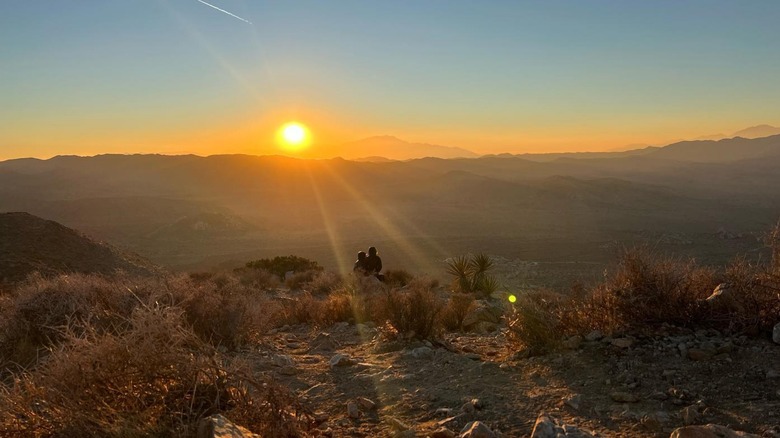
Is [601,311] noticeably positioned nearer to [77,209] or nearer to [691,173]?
[77,209]

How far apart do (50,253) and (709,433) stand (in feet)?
75.0

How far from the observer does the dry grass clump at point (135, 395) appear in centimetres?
329

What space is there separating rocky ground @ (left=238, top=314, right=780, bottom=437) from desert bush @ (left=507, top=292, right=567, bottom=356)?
170 millimetres

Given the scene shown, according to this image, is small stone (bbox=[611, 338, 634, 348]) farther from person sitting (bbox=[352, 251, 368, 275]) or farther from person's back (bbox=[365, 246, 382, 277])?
person's back (bbox=[365, 246, 382, 277])

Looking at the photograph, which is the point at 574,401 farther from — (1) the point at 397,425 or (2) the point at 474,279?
(2) the point at 474,279

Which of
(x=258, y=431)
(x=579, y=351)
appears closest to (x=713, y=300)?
(x=579, y=351)

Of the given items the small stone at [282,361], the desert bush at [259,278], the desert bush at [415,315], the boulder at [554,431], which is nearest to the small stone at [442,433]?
the boulder at [554,431]

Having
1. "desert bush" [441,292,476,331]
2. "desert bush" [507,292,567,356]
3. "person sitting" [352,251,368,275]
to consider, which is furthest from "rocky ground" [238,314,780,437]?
"person sitting" [352,251,368,275]

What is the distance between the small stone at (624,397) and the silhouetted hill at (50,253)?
57.6 ft

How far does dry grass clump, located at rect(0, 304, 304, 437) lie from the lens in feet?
10.8

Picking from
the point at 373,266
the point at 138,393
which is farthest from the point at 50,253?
the point at 138,393

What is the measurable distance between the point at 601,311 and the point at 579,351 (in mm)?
725

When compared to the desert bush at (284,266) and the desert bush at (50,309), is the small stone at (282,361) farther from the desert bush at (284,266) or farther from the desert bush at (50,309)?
the desert bush at (284,266)

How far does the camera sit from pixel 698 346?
5.17 metres
